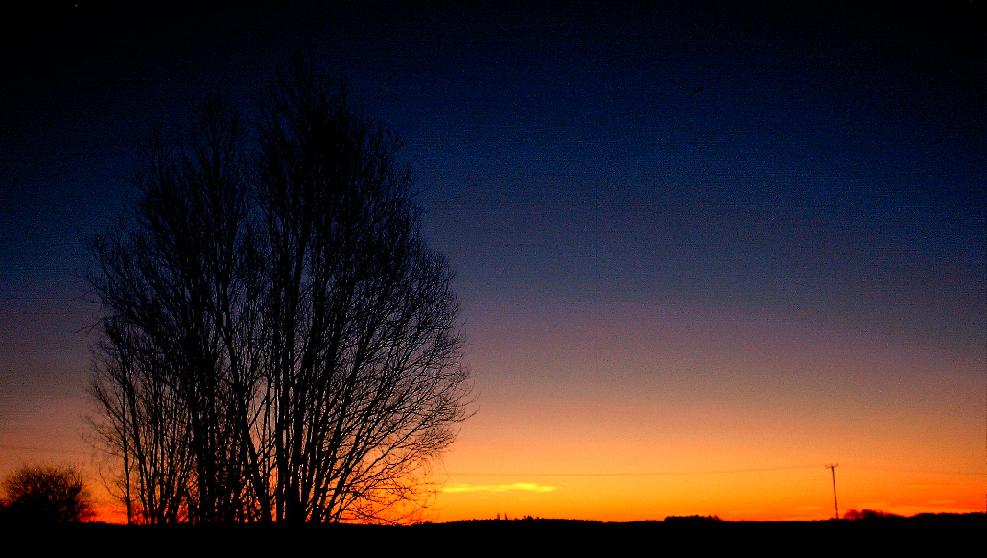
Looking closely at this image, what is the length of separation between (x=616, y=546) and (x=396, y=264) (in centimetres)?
707

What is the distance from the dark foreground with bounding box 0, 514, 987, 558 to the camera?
6.03 meters

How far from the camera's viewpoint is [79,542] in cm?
621

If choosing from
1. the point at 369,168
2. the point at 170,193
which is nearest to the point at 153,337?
the point at 170,193

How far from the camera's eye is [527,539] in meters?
6.60

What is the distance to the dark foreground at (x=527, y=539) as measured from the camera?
6031 millimetres

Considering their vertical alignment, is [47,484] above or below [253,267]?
below

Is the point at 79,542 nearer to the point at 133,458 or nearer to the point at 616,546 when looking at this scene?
the point at 616,546

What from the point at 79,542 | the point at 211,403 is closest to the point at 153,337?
the point at 211,403

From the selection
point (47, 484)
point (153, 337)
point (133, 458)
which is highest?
point (153, 337)

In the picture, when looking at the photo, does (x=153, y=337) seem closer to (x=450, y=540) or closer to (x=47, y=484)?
(x=450, y=540)

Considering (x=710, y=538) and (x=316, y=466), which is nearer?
(x=710, y=538)

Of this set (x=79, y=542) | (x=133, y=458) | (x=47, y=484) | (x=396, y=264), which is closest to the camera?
(x=79, y=542)

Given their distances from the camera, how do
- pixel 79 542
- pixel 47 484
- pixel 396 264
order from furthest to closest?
pixel 47 484 < pixel 396 264 < pixel 79 542

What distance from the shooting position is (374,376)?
38.8ft
